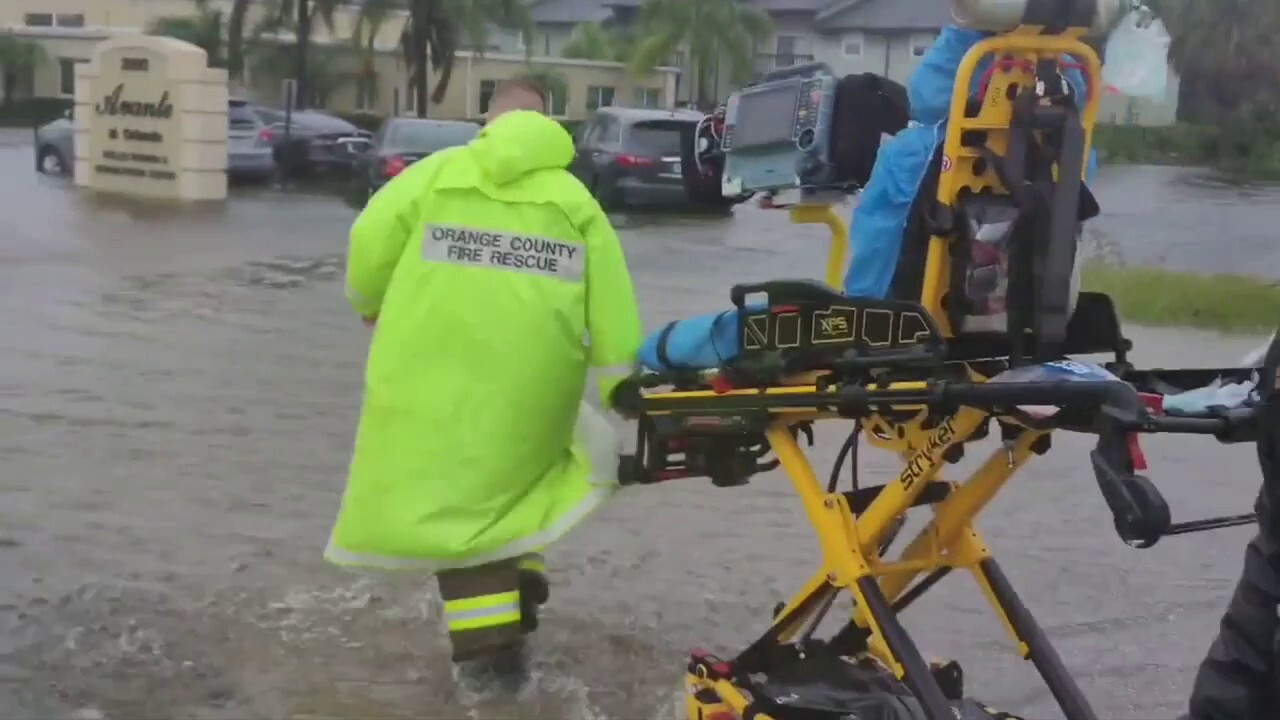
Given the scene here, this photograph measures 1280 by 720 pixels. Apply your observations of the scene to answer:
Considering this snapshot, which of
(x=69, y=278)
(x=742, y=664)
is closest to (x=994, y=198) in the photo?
(x=742, y=664)

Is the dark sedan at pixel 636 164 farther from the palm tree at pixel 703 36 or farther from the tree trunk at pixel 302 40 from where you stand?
the palm tree at pixel 703 36

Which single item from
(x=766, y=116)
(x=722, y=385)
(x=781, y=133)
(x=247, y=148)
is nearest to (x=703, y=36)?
(x=247, y=148)

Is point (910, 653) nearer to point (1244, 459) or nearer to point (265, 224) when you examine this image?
point (1244, 459)

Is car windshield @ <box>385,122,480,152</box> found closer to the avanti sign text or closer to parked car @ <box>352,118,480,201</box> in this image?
parked car @ <box>352,118,480,201</box>

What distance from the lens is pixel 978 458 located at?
894 centimetres

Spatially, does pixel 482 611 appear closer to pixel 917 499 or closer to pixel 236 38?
pixel 917 499

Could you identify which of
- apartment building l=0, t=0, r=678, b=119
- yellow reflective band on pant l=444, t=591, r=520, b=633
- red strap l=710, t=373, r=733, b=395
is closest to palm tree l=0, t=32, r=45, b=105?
apartment building l=0, t=0, r=678, b=119

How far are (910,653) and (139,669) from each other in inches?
102

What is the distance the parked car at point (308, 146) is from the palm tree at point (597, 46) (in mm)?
32145

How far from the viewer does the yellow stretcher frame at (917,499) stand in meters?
3.84

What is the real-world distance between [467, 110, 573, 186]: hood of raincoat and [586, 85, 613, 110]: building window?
56.6m

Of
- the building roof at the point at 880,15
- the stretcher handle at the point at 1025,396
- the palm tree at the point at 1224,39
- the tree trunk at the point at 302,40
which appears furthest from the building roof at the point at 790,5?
the stretcher handle at the point at 1025,396

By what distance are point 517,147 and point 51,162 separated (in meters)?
26.6

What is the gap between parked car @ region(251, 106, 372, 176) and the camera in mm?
29781
